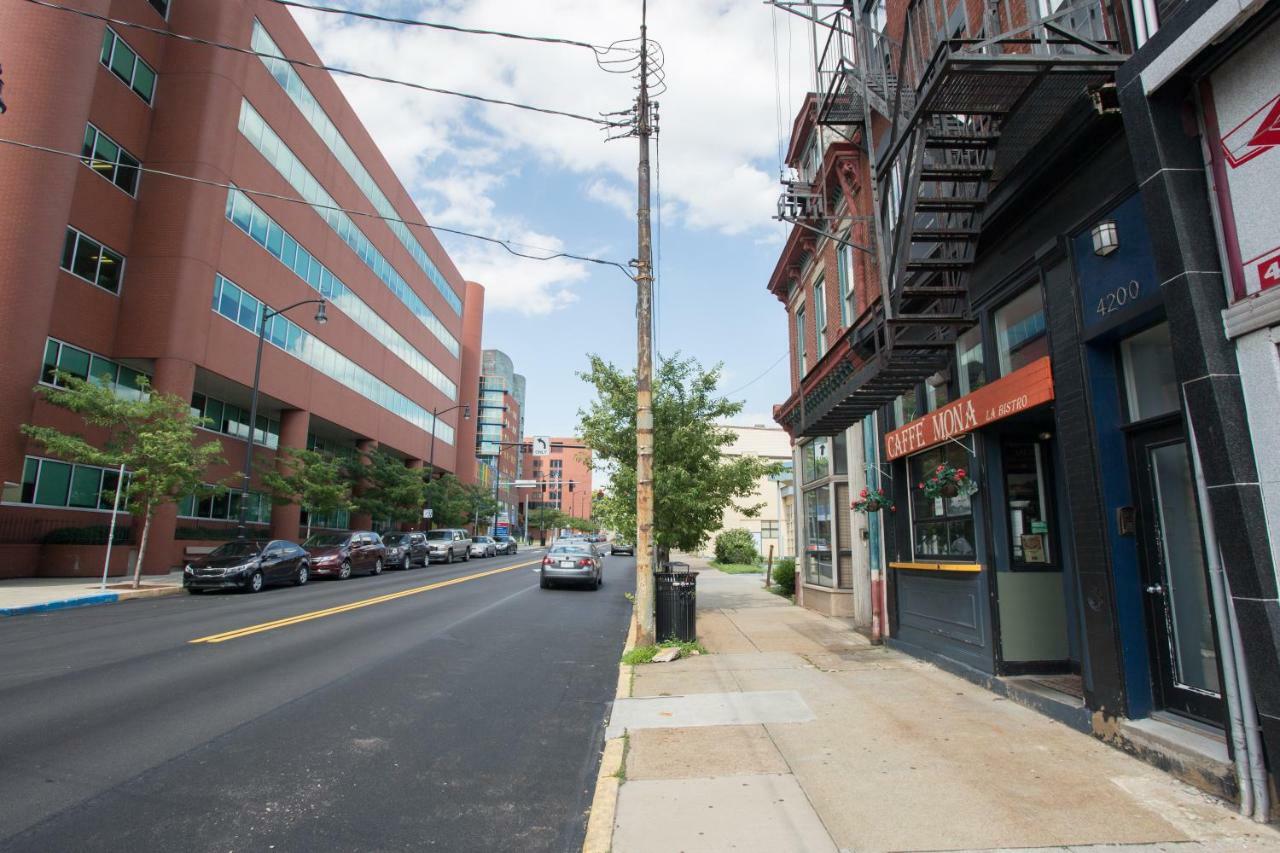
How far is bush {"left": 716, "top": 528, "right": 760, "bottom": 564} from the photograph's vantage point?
3944 cm

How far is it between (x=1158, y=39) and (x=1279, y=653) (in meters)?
3.81

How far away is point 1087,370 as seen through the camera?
5.73 metres

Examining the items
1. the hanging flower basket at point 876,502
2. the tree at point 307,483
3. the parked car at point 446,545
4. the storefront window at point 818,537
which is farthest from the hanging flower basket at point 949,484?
the parked car at point 446,545

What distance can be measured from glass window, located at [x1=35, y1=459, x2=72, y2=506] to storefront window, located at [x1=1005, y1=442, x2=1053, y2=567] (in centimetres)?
2658

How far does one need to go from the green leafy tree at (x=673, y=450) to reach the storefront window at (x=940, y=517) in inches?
235

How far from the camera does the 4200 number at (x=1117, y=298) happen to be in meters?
5.25

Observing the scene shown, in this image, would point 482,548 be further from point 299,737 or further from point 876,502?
point 299,737

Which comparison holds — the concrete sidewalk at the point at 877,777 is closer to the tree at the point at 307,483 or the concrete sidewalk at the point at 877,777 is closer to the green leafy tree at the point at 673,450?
the green leafy tree at the point at 673,450

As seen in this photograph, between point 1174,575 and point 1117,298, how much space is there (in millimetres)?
2132

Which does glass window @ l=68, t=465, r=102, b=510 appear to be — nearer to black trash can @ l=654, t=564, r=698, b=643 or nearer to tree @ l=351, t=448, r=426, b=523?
tree @ l=351, t=448, r=426, b=523

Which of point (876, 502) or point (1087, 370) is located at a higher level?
point (1087, 370)

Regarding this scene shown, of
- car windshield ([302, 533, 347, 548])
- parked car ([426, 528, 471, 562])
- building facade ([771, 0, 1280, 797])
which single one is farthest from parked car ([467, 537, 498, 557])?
building facade ([771, 0, 1280, 797])

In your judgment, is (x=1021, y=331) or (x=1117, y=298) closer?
(x=1117, y=298)

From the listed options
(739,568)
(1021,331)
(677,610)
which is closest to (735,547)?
(739,568)
